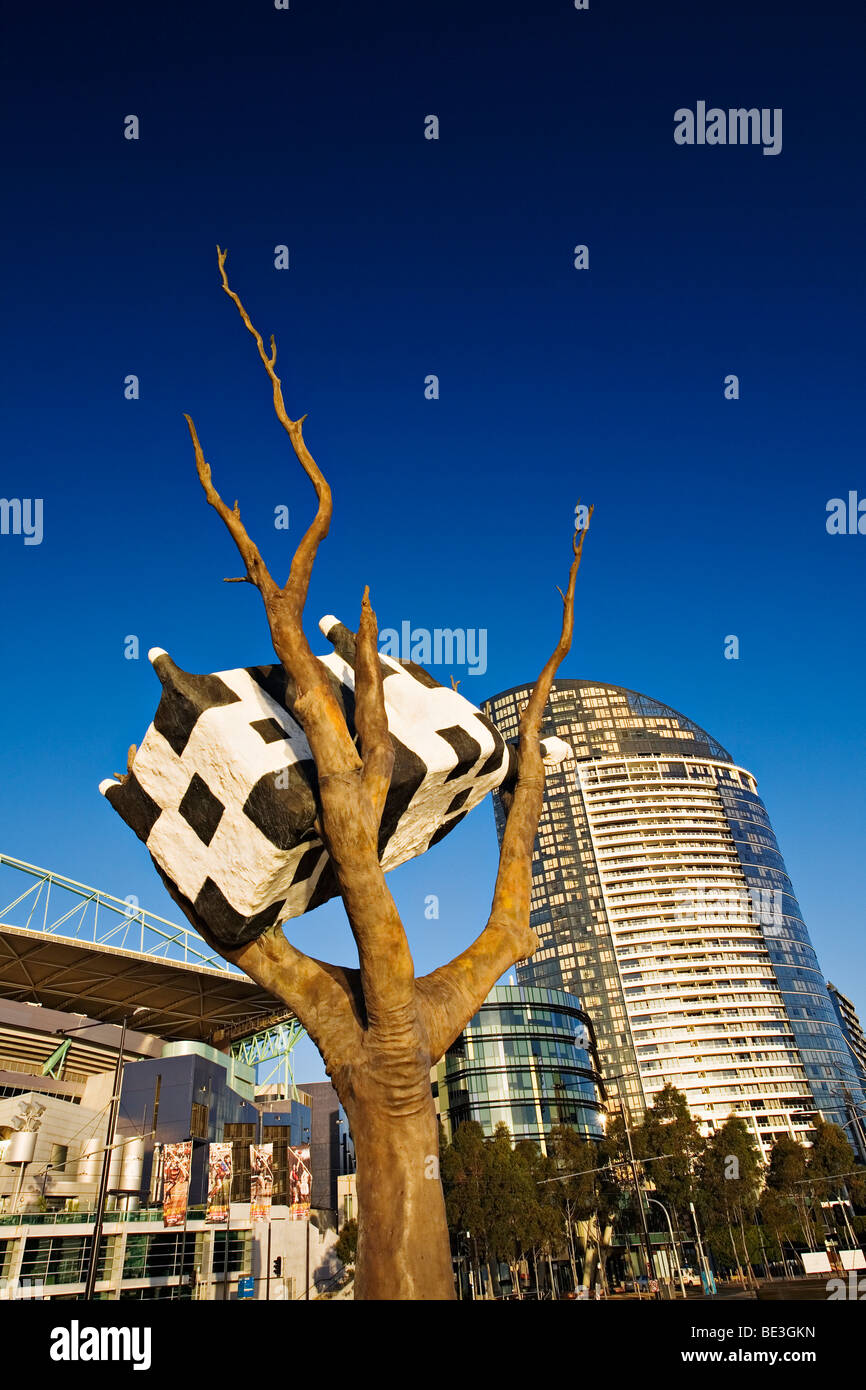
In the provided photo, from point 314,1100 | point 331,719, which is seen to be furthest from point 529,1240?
point 314,1100

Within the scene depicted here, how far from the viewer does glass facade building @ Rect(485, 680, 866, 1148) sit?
115000 millimetres

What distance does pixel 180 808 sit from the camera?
33.8 ft

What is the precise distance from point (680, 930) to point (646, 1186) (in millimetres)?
68118

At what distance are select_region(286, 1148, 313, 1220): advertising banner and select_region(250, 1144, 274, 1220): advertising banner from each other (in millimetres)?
962

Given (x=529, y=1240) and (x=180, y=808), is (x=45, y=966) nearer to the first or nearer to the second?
(x=529, y=1240)

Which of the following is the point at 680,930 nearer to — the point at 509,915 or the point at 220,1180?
the point at 220,1180

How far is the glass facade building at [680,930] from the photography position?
115 m

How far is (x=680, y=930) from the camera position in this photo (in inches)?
4943

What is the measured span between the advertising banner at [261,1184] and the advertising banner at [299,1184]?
0.96 m

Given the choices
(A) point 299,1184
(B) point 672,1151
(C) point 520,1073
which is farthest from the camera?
(C) point 520,1073

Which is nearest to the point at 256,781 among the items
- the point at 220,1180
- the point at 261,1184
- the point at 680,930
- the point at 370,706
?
the point at 370,706

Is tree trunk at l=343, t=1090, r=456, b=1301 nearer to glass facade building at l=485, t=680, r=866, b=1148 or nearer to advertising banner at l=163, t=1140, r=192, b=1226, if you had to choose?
advertising banner at l=163, t=1140, r=192, b=1226

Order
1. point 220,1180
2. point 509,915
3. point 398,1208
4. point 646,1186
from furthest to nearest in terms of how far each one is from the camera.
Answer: point 646,1186
point 220,1180
point 509,915
point 398,1208

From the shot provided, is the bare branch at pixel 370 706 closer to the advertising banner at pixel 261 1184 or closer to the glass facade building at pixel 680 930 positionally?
the advertising banner at pixel 261 1184
